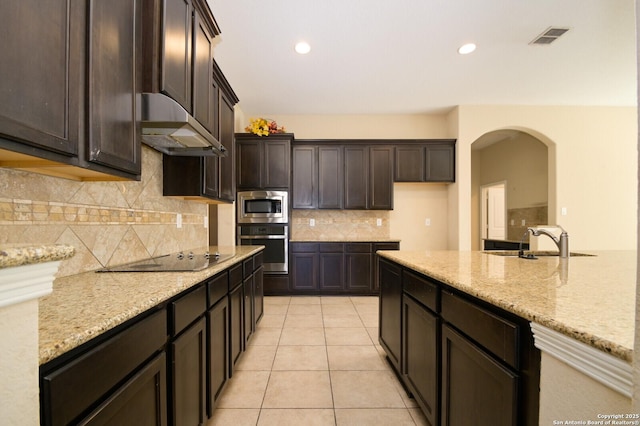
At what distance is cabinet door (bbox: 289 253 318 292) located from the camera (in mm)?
4160

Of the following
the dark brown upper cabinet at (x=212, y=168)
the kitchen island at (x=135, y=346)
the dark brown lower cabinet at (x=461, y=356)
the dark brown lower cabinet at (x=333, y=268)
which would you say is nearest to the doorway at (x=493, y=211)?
the dark brown lower cabinet at (x=333, y=268)

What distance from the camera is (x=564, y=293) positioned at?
97cm

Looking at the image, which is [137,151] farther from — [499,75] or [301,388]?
[499,75]

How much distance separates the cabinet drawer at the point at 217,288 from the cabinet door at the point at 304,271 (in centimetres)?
241

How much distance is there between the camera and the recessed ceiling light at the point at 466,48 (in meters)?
2.91

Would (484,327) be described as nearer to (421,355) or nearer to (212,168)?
(421,355)

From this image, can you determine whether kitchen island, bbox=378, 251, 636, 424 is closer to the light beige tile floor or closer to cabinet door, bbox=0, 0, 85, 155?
the light beige tile floor

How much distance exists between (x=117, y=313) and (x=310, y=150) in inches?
153

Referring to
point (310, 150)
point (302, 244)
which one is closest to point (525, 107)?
point (310, 150)

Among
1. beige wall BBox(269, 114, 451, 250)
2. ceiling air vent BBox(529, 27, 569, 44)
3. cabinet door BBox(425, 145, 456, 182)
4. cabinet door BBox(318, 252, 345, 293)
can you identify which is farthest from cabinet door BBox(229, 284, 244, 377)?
ceiling air vent BBox(529, 27, 569, 44)

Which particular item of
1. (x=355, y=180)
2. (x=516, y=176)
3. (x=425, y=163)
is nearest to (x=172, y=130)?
(x=355, y=180)

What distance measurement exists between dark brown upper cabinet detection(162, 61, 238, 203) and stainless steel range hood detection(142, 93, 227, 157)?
92 mm

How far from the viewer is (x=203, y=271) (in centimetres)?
143

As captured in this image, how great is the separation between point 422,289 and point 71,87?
1.75 m
